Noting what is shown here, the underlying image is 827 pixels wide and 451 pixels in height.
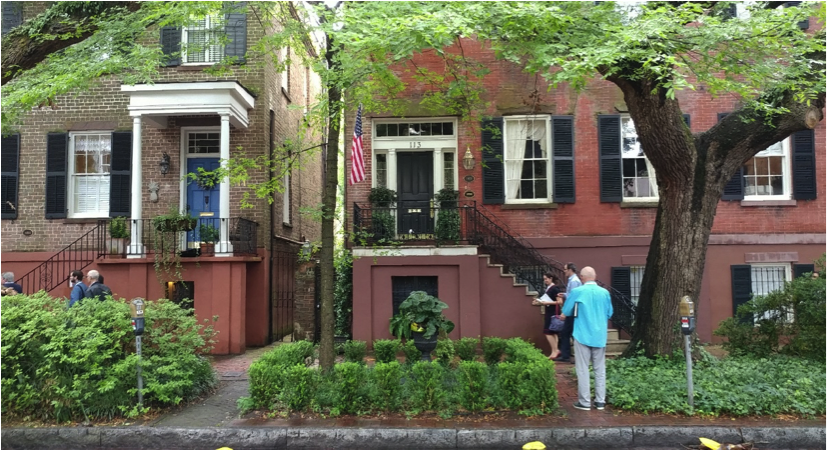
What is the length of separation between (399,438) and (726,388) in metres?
4.30

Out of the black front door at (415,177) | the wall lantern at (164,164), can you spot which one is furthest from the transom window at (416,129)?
the wall lantern at (164,164)

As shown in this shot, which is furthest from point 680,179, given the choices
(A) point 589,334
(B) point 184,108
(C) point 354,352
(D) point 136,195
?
(D) point 136,195

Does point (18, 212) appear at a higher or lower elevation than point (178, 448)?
higher

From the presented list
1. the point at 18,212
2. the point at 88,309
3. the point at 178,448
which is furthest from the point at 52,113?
the point at 178,448

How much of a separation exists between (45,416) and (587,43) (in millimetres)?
8188

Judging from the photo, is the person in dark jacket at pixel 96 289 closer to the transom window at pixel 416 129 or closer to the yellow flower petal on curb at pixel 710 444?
the transom window at pixel 416 129

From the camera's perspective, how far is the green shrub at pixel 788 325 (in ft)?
27.7

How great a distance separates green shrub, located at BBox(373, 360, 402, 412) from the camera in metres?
6.69

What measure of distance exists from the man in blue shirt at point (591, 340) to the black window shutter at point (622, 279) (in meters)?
5.68

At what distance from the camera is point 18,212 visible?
13180mm

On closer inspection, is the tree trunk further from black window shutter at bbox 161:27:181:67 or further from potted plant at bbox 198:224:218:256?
black window shutter at bbox 161:27:181:67

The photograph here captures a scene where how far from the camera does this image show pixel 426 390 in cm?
670

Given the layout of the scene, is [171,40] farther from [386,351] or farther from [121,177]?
[386,351]

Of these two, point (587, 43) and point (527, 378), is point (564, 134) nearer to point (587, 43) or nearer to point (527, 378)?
point (587, 43)
